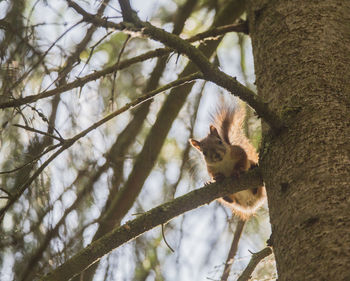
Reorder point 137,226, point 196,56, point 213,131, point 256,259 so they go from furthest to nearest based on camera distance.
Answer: point 213,131 < point 256,259 < point 137,226 < point 196,56

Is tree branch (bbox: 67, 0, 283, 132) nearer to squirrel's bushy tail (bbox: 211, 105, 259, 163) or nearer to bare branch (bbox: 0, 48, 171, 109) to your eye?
bare branch (bbox: 0, 48, 171, 109)

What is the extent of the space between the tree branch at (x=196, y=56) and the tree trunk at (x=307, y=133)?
0.09 m

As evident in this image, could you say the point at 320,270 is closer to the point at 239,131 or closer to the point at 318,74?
the point at 318,74

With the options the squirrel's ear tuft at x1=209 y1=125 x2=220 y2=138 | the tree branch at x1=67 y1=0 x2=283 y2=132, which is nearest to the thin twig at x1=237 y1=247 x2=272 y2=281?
the tree branch at x1=67 y1=0 x2=283 y2=132

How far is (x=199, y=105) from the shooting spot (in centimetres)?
258

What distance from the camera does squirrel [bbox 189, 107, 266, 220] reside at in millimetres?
2617

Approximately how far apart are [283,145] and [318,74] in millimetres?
261

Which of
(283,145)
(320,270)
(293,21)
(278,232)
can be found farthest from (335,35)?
(320,270)

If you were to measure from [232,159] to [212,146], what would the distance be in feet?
0.68

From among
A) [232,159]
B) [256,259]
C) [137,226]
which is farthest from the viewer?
[232,159]

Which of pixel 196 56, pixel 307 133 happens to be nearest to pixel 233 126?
pixel 307 133

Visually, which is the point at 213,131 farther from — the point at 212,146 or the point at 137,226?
the point at 137,226

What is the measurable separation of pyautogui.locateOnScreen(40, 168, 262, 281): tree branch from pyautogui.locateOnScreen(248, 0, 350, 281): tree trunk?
0.59ft

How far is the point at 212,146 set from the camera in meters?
2.81
